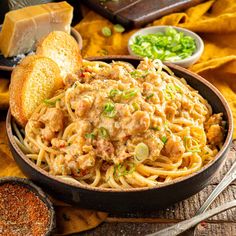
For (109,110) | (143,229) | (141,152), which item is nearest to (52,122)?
(109,110)

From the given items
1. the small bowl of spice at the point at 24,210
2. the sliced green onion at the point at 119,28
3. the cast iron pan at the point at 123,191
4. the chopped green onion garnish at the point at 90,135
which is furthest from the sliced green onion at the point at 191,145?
the sliced green onion at the point at 119,28

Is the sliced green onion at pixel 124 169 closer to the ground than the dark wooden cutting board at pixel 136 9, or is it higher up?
higher up

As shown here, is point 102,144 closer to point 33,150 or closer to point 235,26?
point 33,150

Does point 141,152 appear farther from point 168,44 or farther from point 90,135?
point 168,44

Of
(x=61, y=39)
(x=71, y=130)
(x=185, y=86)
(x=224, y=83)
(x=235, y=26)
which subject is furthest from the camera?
(x=235, y=26)

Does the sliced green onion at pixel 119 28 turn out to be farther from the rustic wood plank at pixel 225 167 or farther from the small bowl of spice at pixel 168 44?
the rustic wood plank at pixel 225 167

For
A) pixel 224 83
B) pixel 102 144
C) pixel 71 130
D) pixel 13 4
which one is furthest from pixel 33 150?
pixel 13 4
